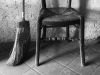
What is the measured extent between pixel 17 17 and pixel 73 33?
80 cm

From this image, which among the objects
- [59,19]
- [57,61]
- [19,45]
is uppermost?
[59,19]

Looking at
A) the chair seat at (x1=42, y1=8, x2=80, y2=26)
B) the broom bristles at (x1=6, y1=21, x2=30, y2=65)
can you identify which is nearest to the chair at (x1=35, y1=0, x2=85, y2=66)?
the chair seat at (x1=42, y1=8, x2=80, y2=26)

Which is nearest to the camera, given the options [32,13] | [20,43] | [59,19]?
[59,19]

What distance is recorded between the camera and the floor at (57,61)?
5.37 ft

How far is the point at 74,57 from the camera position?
6.07ft

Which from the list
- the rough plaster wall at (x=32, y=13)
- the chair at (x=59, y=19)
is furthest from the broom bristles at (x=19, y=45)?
the rough plaster wall at (x=32, y=13)

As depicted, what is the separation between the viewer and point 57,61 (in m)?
1.79

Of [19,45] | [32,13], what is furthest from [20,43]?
[32,13]

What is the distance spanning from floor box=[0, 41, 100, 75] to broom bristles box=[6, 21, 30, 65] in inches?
2.9

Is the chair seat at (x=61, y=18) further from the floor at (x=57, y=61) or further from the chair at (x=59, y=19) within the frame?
the floor at (x=57, y=61)

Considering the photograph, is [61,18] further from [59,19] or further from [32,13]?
[32,13]

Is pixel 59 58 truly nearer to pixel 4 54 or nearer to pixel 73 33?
pixel 73 33

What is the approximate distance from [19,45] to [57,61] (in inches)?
19.0

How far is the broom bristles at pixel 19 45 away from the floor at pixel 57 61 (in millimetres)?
74
